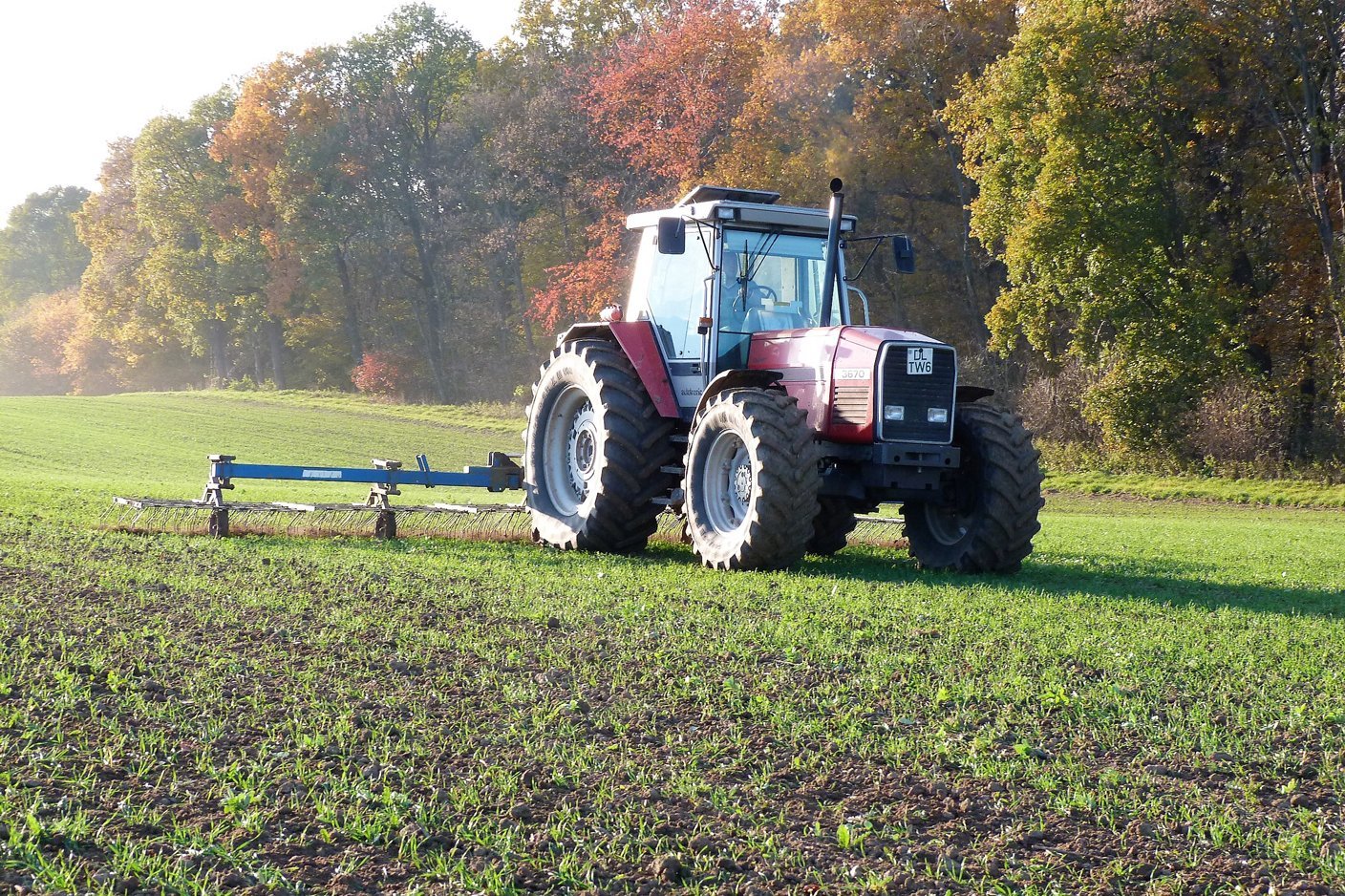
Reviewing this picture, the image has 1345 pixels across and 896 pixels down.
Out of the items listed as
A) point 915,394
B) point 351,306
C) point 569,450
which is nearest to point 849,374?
point 915,394

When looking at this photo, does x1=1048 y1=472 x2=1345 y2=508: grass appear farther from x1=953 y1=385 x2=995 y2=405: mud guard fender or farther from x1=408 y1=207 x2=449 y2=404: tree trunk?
x1=408 y1=207 x2=449 y2=404: tree trunk

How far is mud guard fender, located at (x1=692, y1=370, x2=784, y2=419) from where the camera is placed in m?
9.90

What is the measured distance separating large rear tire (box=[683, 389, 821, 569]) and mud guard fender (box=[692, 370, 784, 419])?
7cm

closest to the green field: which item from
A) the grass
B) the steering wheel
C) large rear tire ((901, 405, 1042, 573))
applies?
large rear tire ((901, 405, 1042, 573))

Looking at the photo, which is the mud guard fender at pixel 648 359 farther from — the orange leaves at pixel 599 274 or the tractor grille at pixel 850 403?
the orange leaves at pixel 599 274

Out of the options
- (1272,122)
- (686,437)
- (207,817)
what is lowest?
(207,817)

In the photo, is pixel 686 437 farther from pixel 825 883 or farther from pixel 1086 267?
pixel 1086 267

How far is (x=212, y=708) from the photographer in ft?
17.4

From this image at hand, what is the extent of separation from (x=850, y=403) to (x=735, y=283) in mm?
1576

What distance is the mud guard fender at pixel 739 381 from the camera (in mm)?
9898

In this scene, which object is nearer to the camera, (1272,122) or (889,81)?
(1272,122)

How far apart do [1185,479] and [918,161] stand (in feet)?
36.3

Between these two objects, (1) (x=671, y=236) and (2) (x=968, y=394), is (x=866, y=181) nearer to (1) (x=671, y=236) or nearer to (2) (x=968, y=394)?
(2) (x=968, y=394)

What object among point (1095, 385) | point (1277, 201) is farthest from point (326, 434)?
point (1277, 201)
